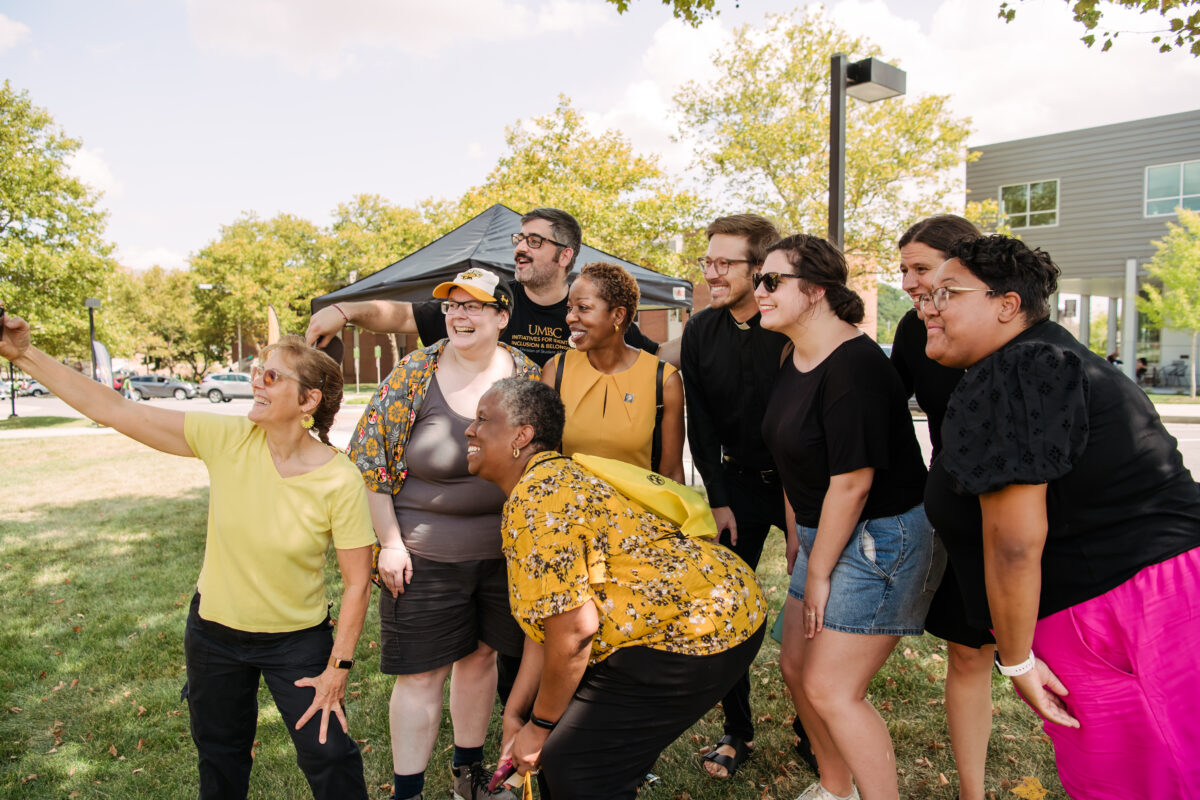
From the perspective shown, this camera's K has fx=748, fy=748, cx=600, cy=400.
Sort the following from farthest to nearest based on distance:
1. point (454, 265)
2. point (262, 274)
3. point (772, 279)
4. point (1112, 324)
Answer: point (262, 274)
point (1112, 324)
point (454, 265)
point (772, 279)

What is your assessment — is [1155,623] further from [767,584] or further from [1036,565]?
[767,584]

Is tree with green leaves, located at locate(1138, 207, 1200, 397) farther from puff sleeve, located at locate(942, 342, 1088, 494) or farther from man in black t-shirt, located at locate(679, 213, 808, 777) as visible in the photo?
puff sleeve, located at locate(942, 342, 1088, 494)

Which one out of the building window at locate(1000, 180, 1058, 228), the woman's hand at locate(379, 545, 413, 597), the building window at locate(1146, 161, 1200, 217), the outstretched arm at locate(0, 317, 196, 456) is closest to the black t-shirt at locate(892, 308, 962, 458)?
the woman's hand at locate(379, 545, 413, 597)

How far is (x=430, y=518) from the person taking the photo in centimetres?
293

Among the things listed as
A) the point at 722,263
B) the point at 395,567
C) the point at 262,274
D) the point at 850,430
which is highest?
the point at 262,274

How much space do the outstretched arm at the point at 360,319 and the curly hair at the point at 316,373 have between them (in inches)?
6.8

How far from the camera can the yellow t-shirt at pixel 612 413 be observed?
10.2ft

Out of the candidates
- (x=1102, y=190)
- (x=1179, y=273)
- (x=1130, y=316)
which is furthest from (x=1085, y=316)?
(x=1179, y=273)

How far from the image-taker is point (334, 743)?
2453 millimetres

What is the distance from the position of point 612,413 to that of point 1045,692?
1.76 meters

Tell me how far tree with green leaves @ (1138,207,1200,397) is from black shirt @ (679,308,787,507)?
26.4 metres

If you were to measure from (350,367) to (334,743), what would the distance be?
182ft

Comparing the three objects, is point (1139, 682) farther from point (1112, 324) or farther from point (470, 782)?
point (1112, 324)

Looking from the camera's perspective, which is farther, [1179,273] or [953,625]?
[1179,273]
